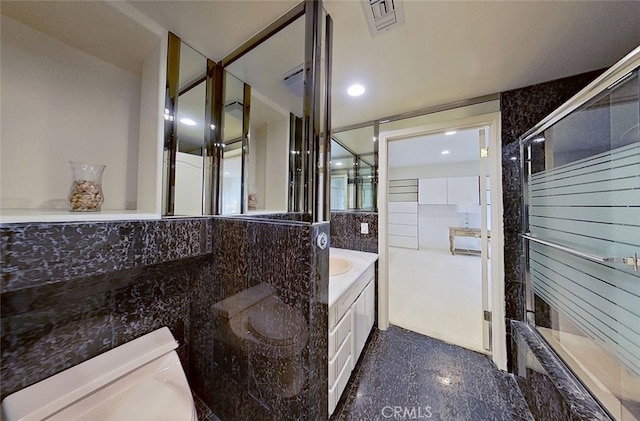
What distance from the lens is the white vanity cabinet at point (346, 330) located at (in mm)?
1099

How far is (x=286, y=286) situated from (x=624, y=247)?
5.10 ft

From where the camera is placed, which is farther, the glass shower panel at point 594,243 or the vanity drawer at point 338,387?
the vanity drawer at point 338,387

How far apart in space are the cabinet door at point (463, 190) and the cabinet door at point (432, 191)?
0.11 meters

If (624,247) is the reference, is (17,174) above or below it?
above

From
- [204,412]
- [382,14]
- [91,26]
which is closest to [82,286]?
[204,412]

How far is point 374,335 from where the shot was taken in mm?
1972

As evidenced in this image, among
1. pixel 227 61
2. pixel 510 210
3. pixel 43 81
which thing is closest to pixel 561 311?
pixel 510 210

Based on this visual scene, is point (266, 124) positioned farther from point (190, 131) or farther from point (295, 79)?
point (190, 131)

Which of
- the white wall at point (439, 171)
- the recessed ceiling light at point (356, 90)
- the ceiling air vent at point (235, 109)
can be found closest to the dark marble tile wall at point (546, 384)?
the recessed ceiling light at point (356, 90)

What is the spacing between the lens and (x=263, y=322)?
98 centimetres

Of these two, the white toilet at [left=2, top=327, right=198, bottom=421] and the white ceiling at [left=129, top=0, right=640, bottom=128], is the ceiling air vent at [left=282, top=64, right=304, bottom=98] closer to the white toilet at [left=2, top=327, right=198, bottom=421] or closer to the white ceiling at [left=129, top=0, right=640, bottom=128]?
the white ceiling at [left=129, top=0, right=640, bottom=128]

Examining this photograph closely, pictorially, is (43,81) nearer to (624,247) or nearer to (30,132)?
(30,132)

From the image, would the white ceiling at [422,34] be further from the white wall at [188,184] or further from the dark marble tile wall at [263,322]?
the dark marble tile wall at [263,322]

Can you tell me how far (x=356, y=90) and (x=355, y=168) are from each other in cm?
84
